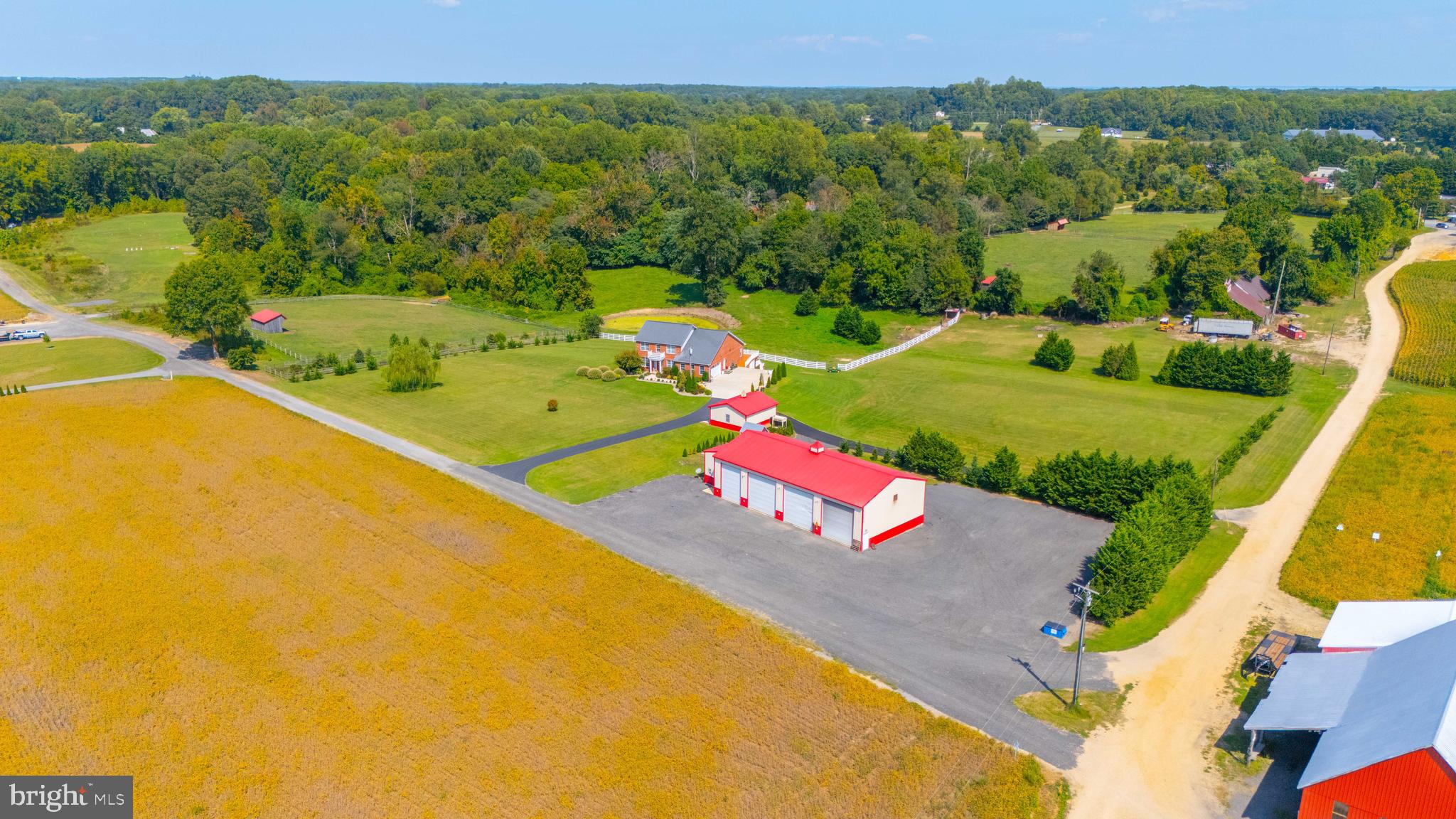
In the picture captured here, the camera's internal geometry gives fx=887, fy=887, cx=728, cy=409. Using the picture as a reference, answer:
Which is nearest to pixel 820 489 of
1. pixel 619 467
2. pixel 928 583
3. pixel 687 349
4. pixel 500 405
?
pixel 928 583

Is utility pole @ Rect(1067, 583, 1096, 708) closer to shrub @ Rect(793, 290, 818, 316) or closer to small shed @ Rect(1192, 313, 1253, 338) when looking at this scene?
small shed @ Rect(1192, 313, 1253, 338)

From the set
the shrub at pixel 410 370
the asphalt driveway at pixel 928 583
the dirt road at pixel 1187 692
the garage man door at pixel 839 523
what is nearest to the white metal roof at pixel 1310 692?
the dirt road at pixel 1187 692

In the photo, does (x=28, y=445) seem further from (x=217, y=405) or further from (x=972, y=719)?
(x=972, y=719)

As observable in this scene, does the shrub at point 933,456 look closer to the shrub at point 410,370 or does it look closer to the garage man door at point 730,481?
the garage man door at point 730,481

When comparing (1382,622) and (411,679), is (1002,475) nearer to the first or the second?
(1382,622)

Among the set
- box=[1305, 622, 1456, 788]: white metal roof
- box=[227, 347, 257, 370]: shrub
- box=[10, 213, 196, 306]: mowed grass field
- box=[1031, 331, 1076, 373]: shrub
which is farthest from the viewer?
box=[10, 213, 196, 306]: mowed grass field


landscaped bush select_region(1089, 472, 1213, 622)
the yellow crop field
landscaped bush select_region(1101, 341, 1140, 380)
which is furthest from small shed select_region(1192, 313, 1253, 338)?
the yellow crop field
